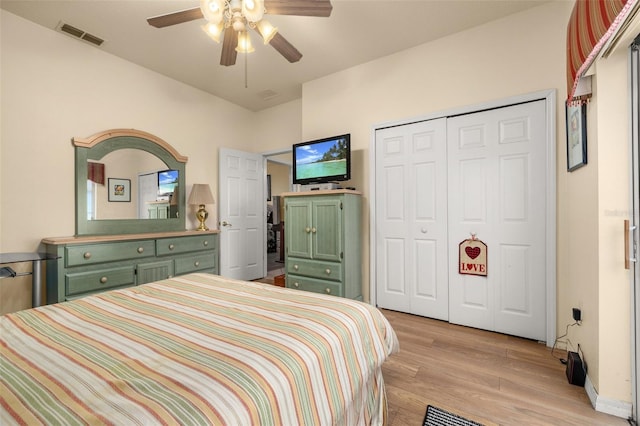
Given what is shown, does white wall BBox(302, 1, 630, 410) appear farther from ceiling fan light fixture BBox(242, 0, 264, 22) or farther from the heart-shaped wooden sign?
ceiling fan light fixture BBox(242, 0, 264, 22)

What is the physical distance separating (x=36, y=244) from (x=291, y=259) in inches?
93.9

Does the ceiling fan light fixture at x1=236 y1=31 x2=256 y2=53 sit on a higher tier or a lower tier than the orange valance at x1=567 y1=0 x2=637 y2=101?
higher

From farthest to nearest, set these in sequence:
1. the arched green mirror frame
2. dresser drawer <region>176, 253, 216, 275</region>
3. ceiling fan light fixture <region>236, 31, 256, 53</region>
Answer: dresser drawer <region>176, 253, 216, 275</region>, the arched green mirror frame, ceiling fan light fixture <region>236, 31, 256, 53</region>

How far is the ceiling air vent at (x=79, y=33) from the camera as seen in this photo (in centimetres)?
260

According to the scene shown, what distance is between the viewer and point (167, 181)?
3.53 meters

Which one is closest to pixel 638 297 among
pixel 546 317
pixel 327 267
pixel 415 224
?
pixel 546 317

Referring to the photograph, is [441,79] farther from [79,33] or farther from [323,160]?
[79,33]

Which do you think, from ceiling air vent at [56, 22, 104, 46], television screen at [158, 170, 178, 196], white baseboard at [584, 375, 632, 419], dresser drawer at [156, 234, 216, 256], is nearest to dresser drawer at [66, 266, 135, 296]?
dresser drawer at [156, 234, 216, 256]

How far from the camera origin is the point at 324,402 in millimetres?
893

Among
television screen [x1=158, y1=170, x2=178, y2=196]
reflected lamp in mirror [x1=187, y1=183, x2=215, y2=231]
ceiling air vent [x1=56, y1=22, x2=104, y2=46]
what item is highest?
ceiling air vent [x1=56, y1=22, x2=104, y2=46]

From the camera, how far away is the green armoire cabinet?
2.95 metres

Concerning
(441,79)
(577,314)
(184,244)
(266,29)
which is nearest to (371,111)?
(441,79)

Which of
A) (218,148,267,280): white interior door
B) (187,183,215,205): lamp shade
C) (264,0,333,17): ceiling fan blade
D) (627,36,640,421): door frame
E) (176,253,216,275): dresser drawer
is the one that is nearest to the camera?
(627,36,640,421): door frame

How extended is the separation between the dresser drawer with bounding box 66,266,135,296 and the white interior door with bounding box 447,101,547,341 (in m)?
3.25
